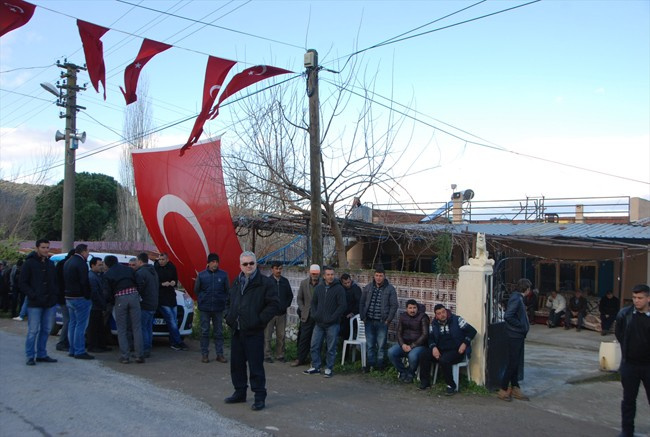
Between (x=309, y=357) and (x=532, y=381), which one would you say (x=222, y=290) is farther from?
(x=532, y=381)

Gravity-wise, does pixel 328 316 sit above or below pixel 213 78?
below

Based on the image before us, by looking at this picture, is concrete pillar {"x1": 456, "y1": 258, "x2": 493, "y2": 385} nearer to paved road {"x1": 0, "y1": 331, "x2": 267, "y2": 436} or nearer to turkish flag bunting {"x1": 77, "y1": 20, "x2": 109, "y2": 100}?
paved road {"x1": 0, "y1": 331, "x2": 267, "y2": 436}

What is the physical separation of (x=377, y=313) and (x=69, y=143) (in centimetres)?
1348

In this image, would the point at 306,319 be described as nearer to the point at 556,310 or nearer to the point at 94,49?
the point at 94,49

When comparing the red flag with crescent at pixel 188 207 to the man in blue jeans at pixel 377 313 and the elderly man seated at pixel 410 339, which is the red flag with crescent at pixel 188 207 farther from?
the elderly man seated at pixel 410 339

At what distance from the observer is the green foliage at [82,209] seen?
35.3 meters

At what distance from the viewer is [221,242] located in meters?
11.4

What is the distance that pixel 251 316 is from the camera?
6.62 metres

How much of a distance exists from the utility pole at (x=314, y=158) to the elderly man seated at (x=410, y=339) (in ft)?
7.94

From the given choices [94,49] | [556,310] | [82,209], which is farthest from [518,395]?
[82,209]

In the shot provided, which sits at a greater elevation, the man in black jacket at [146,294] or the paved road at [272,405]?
the man in black jacket at [146,294]

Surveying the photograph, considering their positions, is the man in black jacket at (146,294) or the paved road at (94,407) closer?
the paved road at (94,407)

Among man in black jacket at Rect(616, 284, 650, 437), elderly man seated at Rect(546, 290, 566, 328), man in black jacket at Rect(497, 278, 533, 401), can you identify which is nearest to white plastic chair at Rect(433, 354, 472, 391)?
man in black jacket at Rect(497, 278, 533, 401)

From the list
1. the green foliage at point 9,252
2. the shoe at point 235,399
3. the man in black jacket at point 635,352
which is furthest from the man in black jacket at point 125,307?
the green foliage at point 9,252
